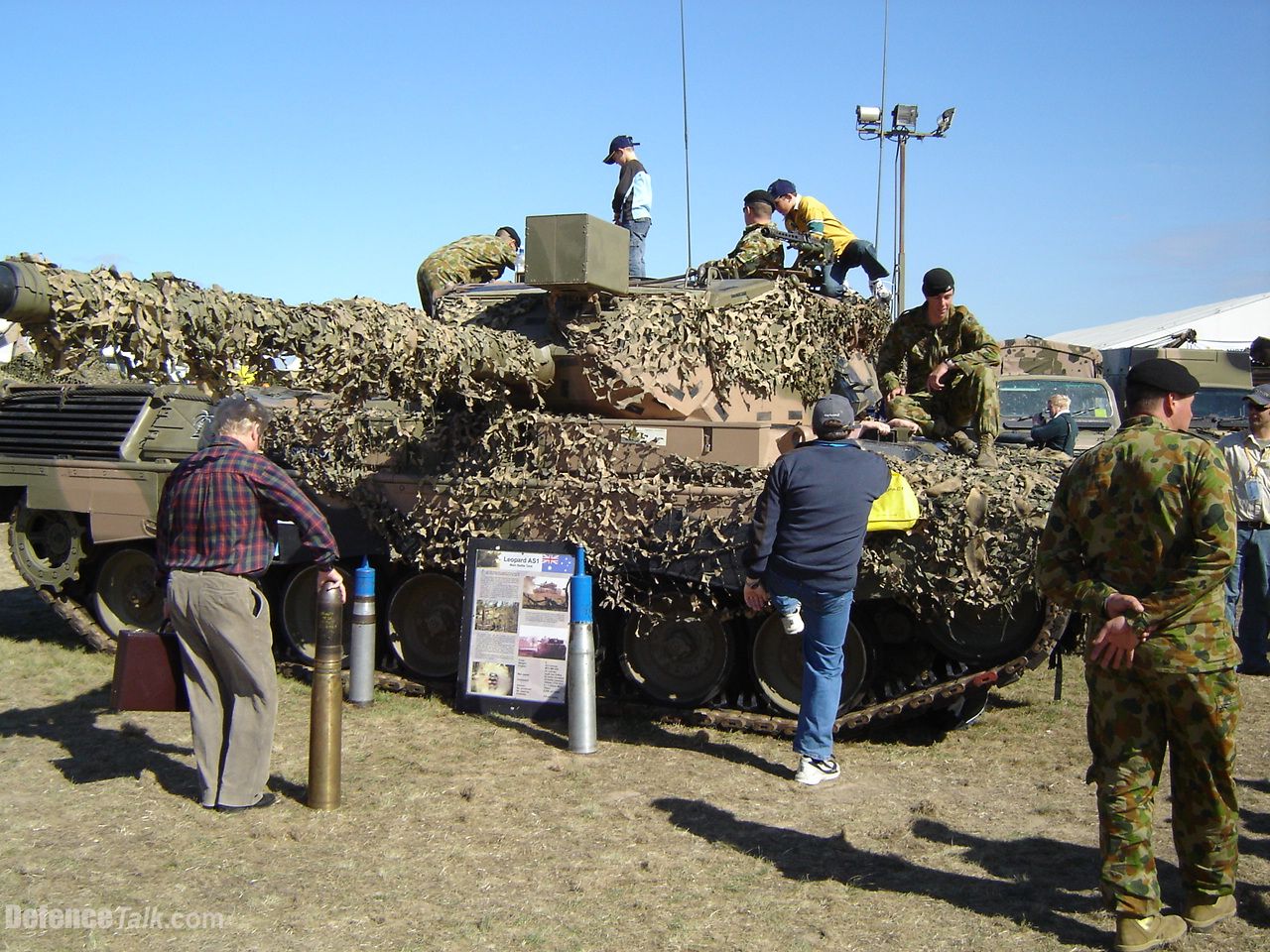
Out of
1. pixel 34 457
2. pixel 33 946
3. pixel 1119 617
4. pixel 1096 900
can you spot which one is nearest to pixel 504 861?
pixel 33 946

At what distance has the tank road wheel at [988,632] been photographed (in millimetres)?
6625

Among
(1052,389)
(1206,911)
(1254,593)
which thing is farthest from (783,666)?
(1052,389)

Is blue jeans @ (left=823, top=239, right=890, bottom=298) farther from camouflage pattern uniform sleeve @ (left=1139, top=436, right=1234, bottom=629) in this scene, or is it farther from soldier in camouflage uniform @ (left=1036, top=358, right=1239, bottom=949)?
camouflage pattern uniform sleeve @ (left=1139, top=436, right=1234, bottom=629)

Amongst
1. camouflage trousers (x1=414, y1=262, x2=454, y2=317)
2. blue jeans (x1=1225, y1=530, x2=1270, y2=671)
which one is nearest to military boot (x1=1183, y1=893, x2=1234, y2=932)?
blue jeans (x1=1225, y1=530, x2=1270, y2=671)

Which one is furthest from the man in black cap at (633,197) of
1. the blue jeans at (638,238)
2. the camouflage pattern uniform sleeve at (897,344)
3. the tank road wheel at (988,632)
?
the tank road wheel at (988,632)

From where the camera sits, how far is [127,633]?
5.43 meters

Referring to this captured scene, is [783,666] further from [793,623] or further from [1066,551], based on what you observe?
[1066,551]

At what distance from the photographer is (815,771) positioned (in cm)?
611

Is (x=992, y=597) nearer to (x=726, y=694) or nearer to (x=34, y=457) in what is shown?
(x=726, y=694)

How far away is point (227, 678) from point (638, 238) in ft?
16.4

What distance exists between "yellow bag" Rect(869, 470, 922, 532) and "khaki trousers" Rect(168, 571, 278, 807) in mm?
2955

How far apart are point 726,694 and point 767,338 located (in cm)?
222

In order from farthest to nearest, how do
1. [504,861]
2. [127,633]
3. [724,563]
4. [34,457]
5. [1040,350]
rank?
1. [1040,350]
2. [34,457]
3. [724,563]
4. [127,633]
5. [504,861]

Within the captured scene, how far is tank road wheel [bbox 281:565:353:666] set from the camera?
873 centimetres
